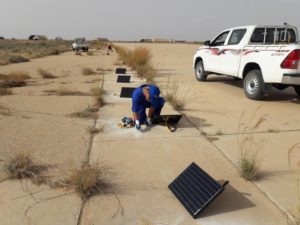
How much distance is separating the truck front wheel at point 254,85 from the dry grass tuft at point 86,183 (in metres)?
5.79

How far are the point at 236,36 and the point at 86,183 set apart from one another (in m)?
7.77

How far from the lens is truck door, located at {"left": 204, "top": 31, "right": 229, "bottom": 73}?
1076cm

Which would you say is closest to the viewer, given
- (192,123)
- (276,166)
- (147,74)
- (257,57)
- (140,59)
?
(276,166)

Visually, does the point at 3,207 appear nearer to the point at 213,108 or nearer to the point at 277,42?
the point at 213,108

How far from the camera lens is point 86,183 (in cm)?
377

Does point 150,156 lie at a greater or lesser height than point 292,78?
lesser

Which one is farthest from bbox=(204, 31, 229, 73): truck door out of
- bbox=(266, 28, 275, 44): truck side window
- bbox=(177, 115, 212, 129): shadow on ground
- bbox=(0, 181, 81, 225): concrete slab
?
bbox=(0, 181, 81, 225): concrete slab

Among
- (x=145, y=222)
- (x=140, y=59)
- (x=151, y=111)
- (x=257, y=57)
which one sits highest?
(x=257, y=57)

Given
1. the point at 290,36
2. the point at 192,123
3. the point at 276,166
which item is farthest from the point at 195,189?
the point at 290,36

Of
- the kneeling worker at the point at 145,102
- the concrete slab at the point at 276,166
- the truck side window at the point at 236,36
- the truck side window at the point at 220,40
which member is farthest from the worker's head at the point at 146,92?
the truck side window at the point at 220,40

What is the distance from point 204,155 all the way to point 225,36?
7.04m

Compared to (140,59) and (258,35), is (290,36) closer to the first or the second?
(258,35)

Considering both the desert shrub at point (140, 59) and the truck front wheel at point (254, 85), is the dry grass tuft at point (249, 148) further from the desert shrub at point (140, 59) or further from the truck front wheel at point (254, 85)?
the desert shrub at point (140, 59)

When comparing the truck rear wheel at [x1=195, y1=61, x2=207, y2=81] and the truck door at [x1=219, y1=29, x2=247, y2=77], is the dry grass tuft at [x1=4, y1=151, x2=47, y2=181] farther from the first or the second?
the truck rear wheel at [x1=195, y1=61, x2=207, y2=81]
